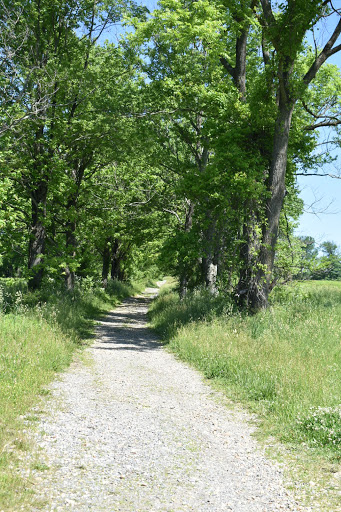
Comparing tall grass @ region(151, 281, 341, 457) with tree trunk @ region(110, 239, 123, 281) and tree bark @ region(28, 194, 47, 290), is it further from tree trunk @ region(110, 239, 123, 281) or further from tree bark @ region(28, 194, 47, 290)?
tree trunk @ region(110, 239, 123, 281)

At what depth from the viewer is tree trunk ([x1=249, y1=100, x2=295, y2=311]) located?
13.1 meters

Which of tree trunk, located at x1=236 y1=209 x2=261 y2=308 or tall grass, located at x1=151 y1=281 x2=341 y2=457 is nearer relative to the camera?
tall grass, located at x1=151 y1=281 x2=341 y2=457

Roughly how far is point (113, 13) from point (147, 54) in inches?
82.0

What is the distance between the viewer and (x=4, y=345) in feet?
28.1

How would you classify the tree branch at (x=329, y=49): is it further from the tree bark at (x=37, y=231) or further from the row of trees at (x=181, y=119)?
the tree bark at (x=37, y=231)

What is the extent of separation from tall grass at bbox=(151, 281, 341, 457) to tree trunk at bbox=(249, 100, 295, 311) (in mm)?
685

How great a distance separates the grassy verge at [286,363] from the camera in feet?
18.1

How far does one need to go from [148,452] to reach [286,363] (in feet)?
11.4

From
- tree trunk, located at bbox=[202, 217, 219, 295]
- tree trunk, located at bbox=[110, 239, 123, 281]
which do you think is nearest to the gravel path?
tree trunk, located at bbox=[202, 217, 219, 295]

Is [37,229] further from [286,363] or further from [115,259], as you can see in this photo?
[115,259]

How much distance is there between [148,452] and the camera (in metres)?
5.40

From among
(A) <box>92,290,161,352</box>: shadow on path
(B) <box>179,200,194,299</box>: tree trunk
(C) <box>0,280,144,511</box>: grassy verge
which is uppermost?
(B) <box>179,200,194,299</box>: tree trunk

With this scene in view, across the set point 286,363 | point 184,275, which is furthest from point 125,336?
point 286,363

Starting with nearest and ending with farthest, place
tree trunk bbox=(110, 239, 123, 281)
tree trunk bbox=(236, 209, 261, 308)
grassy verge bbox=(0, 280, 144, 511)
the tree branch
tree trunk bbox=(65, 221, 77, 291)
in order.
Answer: grassy verge bbox=(0, 280, 144, 511) < the tree branch < tree trunk bbox=(236, 209, 261, 308) < tree trunk bbox=(65, 221, 77, 291) < tree trunk bbox=(110, 239, 123, 281)
